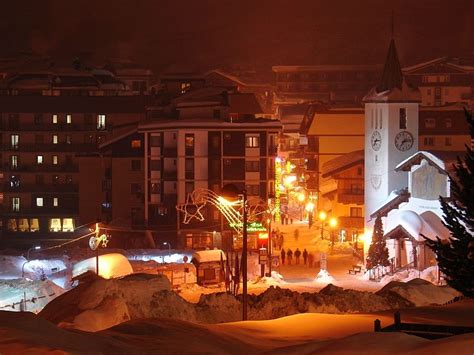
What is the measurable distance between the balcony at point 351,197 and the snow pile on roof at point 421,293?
2809cm

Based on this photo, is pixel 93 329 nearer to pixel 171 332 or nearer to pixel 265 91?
pixel 171 332

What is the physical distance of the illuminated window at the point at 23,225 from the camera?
204 feet

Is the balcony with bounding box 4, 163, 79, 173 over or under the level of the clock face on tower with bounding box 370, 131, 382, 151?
under

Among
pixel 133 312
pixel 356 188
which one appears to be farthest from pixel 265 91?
pixel 133 312

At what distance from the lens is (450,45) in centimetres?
10969

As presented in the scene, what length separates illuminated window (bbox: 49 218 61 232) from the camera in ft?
203

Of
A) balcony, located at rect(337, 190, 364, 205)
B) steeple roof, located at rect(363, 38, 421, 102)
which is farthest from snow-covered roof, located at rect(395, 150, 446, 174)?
balcony, located at rect(337, 190, 364, 205)

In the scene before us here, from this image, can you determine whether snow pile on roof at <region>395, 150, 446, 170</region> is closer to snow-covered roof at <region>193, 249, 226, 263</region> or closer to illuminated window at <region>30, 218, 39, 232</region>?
snow-covered roof at <region>193, 249, 226, 263</region>

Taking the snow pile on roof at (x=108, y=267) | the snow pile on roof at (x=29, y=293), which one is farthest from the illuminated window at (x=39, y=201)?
the snow pile on roof at (x=29, y=293)

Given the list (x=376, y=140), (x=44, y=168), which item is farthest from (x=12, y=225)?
(x=376, y=140)

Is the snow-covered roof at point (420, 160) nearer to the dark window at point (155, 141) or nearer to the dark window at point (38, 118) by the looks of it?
the dark window at point (155, 141)

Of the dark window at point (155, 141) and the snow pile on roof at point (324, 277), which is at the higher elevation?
the dark window at point (155, 141)

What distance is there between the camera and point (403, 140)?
4594 centimetres

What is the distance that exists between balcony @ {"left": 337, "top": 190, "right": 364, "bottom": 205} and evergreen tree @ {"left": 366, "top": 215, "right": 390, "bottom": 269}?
13278 millimetres
